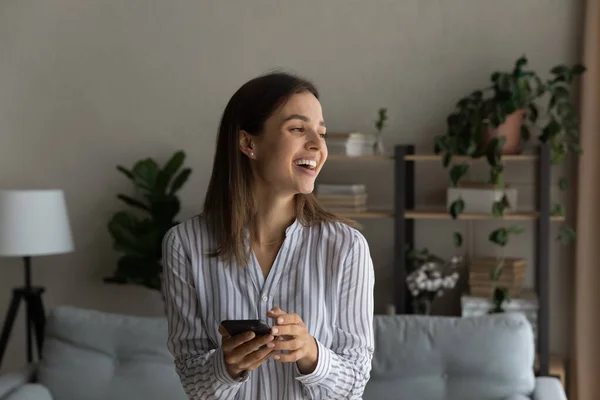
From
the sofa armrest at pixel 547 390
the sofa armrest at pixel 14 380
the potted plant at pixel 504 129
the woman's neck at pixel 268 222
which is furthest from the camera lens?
the potted plant at pixel 504 129

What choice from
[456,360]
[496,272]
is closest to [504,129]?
[496,272]

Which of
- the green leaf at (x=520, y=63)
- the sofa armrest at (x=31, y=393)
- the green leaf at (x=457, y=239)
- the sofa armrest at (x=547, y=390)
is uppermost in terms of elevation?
the green leaf at (x=520, y=63)

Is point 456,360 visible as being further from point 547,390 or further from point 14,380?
point 14,380

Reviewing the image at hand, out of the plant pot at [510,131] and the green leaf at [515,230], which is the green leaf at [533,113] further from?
the green leaf at [515,230]

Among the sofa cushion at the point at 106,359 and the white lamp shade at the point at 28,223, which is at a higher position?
the white lamp shade at the point at 28,223

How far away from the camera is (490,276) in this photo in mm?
3533

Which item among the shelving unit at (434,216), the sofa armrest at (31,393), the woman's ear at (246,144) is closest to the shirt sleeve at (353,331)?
the woman's ear at (246,144)

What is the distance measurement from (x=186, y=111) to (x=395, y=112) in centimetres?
106

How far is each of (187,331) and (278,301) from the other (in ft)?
0.59

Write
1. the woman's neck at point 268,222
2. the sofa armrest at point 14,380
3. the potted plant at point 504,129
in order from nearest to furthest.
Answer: the woman's neck at point 268,222, the sofa armrest at point 14,380, the potted plant at point 504,129

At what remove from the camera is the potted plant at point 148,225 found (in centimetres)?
389

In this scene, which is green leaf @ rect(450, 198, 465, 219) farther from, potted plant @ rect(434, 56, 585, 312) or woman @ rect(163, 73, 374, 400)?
woman @ rect(163, 73, 374, 400)

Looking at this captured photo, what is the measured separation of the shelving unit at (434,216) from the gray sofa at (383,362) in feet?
1.17

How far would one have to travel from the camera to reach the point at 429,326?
307 cm
